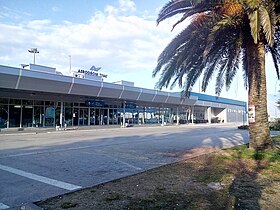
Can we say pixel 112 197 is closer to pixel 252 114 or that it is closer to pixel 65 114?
pixel 252 114

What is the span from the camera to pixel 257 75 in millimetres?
11133

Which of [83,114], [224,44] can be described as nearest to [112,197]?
[224,44]

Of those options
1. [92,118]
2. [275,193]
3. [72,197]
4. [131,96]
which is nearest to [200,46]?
[275,193]

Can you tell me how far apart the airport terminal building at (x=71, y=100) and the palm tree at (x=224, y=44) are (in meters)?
10.6

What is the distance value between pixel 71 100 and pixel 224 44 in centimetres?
2682

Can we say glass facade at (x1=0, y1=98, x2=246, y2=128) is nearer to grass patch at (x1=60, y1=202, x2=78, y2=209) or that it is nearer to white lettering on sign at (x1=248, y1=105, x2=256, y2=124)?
white lettering on sign at (x1=248, y1=105, x2=256, y2=124)

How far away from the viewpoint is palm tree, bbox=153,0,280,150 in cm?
1002

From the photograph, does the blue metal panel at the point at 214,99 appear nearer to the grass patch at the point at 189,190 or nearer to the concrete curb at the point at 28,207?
the grass patch at the point at 189,190

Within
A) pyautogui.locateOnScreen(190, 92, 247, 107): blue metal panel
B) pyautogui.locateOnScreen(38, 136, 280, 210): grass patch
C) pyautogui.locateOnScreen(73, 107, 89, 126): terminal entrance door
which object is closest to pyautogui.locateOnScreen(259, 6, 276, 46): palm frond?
pyautogui.locateOnScreen(38, 136, 280, 210): grass patch

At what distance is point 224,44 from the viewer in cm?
1208

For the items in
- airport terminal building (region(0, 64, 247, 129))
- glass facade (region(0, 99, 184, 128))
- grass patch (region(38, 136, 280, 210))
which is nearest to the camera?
grass patch (region(38, 136, 280, 210))

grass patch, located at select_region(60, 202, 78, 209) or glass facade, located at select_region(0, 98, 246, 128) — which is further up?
glass facade, located at select_region(0, 98, 246, 128)

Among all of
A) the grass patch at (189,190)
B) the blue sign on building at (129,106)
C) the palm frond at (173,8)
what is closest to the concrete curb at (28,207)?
the grass patch at (189,190)

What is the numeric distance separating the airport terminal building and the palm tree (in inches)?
418
